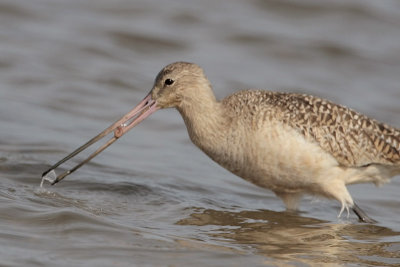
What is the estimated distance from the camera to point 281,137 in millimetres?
6773

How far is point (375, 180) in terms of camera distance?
7.45 metres

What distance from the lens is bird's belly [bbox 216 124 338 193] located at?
6742 mm

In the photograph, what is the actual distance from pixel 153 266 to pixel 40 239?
805 millimetres

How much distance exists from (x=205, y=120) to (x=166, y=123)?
3.08 metres

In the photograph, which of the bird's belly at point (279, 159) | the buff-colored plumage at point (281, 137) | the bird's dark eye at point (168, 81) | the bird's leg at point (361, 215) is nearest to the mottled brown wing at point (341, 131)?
the buff-colored plumage at point (281, 137)

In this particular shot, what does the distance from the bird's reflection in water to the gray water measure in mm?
18

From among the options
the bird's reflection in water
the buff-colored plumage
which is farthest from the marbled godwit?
→ the bird's reflection in water

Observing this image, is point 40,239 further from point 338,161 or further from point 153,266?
point 338,161

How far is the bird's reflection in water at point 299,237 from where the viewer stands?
6027mm

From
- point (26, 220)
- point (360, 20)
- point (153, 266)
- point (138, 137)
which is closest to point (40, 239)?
point (26, 220)

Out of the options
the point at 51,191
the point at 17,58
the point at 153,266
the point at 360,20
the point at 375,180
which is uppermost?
the point at 360,20

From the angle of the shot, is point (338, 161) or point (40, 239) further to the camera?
point (338, 161)

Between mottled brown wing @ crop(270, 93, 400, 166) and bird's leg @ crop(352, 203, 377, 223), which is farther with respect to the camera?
bird's leg @ crop(352, 203, 377, 223)

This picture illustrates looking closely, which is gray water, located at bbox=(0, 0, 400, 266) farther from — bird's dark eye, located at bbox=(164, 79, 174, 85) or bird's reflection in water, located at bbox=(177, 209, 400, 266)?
bird's dark eye, located at bbox=(164, 79, 174, 85)
